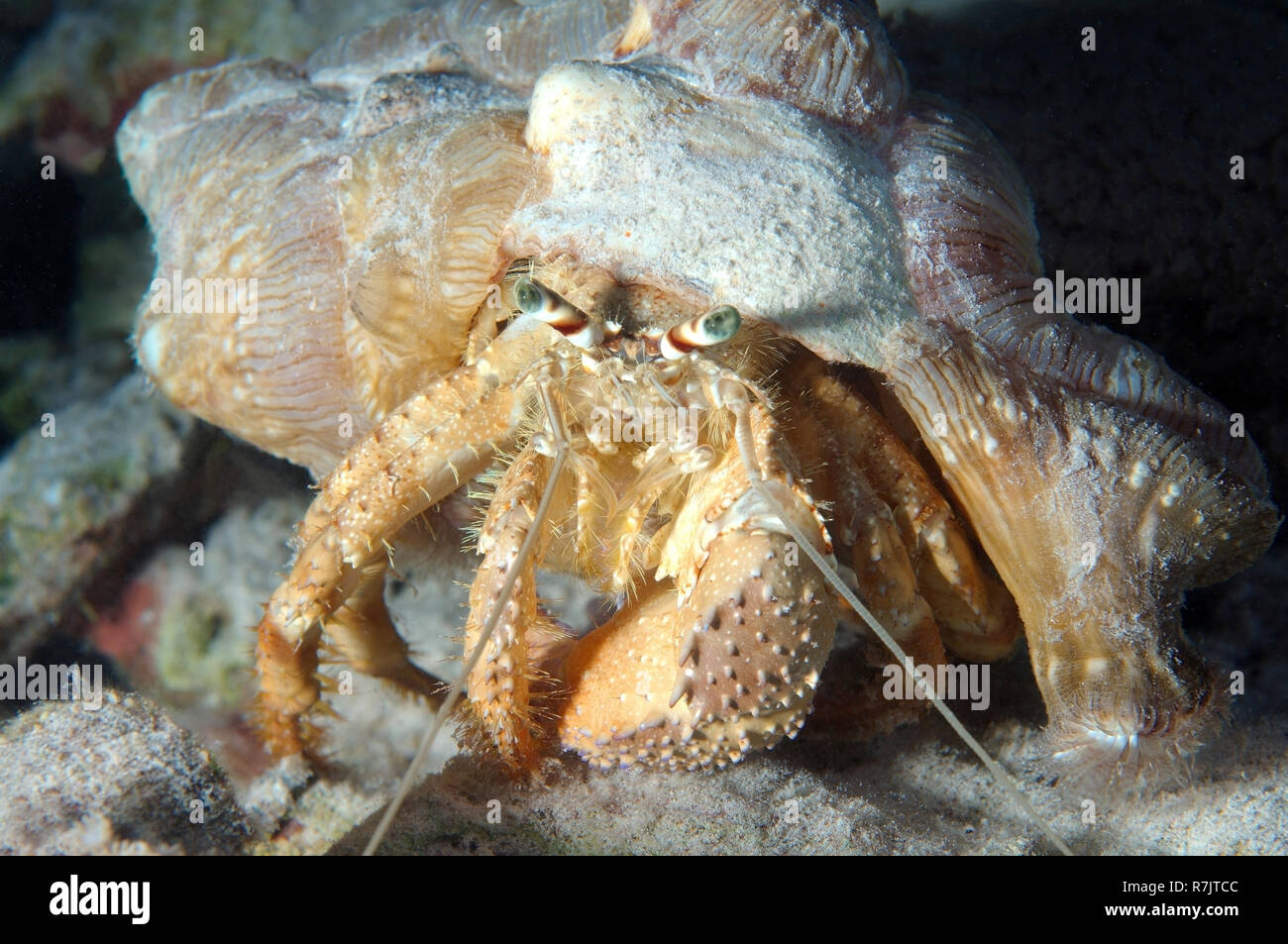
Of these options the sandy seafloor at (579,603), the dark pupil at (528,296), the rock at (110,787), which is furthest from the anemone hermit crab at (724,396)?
the rock at (110,787)

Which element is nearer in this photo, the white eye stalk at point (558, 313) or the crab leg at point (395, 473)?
the white eye stalk at point (558, 313)

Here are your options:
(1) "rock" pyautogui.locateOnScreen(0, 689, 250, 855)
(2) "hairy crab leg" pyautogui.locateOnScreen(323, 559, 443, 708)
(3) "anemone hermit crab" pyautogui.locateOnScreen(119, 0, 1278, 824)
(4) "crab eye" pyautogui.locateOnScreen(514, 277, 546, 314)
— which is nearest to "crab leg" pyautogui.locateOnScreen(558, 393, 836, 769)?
(3) "anemone hermit crab" pyautogui.locateOnScreen(119, 0, 1278, 824)

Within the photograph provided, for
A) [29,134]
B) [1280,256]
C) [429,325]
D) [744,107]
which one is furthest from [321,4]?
[1280,256]

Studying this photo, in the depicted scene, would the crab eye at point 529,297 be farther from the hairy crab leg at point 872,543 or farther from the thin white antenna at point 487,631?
the hairy crab leg at point 872,543

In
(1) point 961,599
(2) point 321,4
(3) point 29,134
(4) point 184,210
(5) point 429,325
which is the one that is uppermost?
(2) point 321,4

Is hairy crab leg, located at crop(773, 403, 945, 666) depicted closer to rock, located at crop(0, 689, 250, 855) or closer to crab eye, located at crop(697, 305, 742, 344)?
crab eye, located at crop(697, 305, 742, 344)

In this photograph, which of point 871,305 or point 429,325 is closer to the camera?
point 871,305
